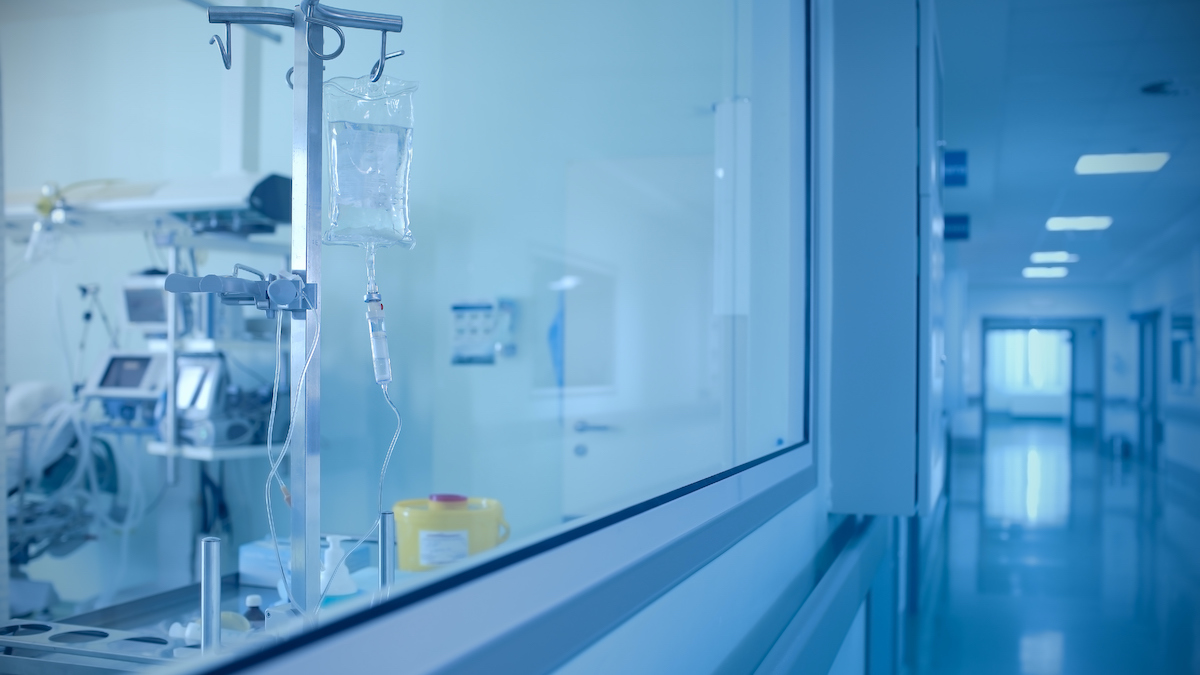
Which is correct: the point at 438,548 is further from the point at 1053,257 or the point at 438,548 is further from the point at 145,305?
the point at 1053,257

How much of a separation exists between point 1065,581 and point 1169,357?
8.74 metres

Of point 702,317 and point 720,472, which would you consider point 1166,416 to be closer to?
point 702,317

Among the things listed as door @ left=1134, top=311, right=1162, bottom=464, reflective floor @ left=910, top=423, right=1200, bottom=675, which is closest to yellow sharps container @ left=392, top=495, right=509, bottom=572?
reflective floor @ left=910, top=423, right=1200, bottom=675

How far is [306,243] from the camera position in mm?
907

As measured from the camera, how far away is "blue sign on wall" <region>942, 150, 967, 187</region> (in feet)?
15.8

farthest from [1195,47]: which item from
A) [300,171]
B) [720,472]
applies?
[300,171]

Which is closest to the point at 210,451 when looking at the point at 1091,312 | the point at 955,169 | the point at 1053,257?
the point at 955,169

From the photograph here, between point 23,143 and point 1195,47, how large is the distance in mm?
6479

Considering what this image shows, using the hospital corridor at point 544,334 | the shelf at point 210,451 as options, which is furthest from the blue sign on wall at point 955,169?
the shelf at point 210,451

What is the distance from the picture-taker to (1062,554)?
5344 mm

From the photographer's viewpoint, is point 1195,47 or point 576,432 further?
point 1195,47

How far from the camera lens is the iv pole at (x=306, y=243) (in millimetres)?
900

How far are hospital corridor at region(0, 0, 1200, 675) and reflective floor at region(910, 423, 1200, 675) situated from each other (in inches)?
1.6

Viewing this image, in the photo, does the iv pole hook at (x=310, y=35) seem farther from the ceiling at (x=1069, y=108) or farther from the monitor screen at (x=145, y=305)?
the monitor screen at (x=145, y=305)
